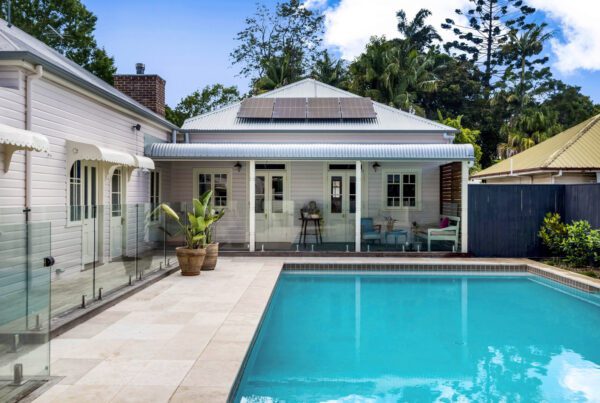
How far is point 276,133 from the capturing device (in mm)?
16406

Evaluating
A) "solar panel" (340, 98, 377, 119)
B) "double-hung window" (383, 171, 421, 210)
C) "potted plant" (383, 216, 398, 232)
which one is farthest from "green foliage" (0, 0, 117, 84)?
"potted plant" (383, 216, 398, 232)

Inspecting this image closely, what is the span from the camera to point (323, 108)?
17.4 meters

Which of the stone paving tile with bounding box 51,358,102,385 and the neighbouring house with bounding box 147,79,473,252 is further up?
the neighbouring house with bounding box 147,79,473,252

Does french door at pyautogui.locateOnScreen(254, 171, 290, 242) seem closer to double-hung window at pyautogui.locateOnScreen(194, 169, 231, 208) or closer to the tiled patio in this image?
double-hung window at pyautogui.locateOnScreen(194, 169, 231, 208)

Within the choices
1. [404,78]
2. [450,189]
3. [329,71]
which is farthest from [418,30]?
[450,189]

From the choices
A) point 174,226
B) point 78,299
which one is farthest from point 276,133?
point 78,299

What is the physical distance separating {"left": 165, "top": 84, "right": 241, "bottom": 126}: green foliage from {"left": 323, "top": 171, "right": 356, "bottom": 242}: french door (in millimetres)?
19849

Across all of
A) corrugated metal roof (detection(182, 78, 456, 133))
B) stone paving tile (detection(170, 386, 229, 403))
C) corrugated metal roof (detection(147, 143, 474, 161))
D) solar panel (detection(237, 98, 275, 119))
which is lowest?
stone paving tile (detection(170, 386, 229, 403))

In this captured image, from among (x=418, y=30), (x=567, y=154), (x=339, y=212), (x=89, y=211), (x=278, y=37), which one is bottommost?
(x=339, y=212)

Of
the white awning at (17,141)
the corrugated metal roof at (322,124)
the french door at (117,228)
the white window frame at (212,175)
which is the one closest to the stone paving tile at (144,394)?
the french door at (117,228)

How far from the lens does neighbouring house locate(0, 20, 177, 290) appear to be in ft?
23.5

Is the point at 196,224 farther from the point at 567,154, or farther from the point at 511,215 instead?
the point at 567,154

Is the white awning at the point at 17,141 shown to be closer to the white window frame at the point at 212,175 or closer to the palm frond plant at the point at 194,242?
the palm frond plant at the point at 194,242

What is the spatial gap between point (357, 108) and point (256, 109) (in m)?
3.51
